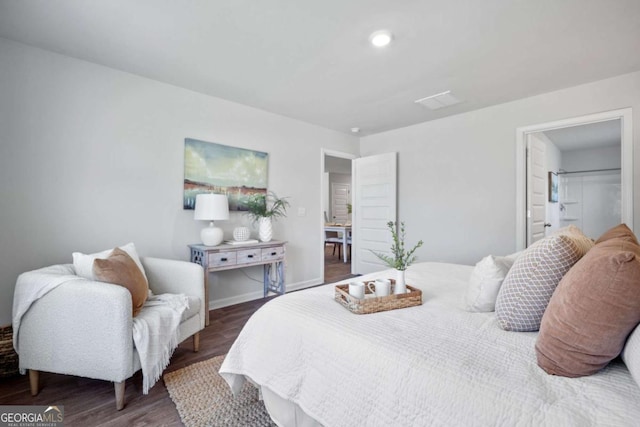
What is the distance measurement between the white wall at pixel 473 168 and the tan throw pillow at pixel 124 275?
11.7 feet

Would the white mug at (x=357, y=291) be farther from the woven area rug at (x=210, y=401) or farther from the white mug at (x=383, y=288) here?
the woven area rug at (x=210, y=401)

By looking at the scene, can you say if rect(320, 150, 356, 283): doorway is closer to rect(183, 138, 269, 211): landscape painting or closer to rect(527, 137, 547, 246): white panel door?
rect(183, 138, 269, 211): landscape painting

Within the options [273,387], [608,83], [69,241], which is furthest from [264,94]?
[608,83]

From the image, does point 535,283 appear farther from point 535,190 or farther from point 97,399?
point 535,190

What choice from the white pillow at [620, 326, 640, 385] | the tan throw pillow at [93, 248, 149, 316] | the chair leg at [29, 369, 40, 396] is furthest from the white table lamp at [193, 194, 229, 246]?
the white pillow at [620, 326, 640, 385]

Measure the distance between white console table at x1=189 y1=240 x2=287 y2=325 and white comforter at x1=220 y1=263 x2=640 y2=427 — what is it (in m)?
1.51

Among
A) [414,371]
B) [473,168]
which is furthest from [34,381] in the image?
[473,168]

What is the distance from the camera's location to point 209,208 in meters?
2.97

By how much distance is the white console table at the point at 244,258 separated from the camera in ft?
9.58

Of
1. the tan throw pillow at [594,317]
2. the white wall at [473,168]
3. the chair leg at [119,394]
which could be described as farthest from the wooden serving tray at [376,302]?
the white wall at [473,168]

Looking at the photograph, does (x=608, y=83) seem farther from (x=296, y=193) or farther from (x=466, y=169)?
(x=296, y=193)

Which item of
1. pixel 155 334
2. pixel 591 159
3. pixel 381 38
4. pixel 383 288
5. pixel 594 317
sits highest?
pixel 381 38

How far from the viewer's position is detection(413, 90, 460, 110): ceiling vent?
3.29 m

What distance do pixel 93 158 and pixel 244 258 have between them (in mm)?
1624
